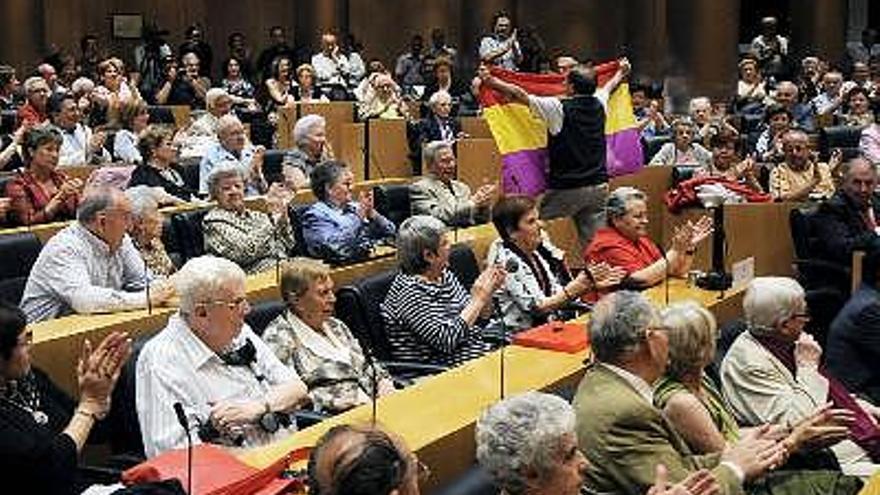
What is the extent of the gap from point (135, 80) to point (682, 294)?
33.3ft

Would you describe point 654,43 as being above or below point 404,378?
above

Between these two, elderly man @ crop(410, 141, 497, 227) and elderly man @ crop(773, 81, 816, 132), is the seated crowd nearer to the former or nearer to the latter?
elderly man @ crop(410, 141, 497, 227)

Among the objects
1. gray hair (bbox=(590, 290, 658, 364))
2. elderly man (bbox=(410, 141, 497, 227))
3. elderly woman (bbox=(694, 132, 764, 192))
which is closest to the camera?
gray hair (bbox=(590, 290, 658, 364))

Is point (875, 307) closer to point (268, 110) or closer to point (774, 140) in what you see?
point (774, 140)

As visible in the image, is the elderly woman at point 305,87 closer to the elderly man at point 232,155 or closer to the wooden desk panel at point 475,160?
the wooden desk panel at point 475,160

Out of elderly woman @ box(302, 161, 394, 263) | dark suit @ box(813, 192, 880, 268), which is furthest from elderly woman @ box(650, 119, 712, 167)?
elderly woman @ box(302, 161, 394, 263)

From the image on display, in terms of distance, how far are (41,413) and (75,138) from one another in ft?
20.8

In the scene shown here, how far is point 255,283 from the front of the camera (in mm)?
5812

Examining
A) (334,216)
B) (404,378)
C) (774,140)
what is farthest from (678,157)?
(404,378)

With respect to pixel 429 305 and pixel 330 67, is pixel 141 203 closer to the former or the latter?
pixel 429 305

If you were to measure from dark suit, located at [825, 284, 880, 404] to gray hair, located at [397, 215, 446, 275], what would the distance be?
1.66 metres

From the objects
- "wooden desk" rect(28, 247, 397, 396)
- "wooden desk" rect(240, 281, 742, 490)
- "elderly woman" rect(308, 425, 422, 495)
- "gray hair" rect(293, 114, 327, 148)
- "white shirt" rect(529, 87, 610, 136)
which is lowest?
"wooden desk" rect(240, 281, 742, 490)

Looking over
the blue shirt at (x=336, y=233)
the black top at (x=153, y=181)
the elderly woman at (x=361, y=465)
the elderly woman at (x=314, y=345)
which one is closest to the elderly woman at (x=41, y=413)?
the elderly woman at (x=314, y=345)

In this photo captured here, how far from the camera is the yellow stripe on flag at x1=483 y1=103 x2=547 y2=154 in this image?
810 centimetres
